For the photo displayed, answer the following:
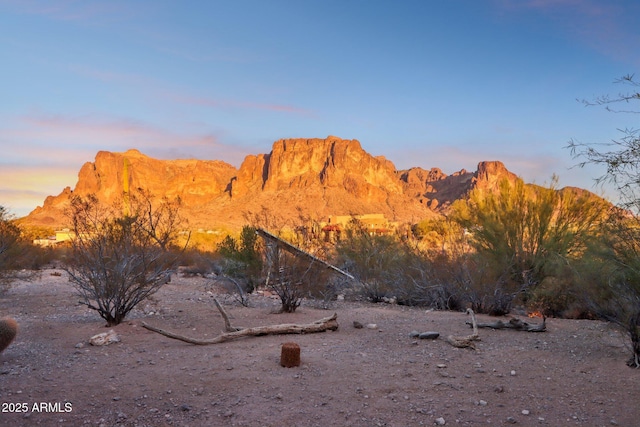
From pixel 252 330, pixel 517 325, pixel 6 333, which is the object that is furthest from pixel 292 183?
pixel 6 333

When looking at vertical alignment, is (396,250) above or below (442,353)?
above

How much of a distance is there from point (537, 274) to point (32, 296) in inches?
568

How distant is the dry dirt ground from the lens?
196 inches

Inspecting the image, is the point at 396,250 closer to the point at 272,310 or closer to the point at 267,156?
the point at 272,310

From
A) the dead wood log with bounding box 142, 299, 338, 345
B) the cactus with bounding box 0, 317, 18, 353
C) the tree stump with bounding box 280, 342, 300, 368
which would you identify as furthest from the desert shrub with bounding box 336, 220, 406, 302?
the cactus with bounding box 0, 317, 18, 353

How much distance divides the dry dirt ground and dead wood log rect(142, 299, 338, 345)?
13cm

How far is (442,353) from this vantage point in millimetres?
7465

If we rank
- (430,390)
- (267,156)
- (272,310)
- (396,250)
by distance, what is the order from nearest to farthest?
(430,390)
(272,310)
(396,250)
(267,156)

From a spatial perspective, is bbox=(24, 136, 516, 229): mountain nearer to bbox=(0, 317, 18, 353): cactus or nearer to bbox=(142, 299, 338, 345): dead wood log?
bbox=(142, 299, 338, 345): dead wood log

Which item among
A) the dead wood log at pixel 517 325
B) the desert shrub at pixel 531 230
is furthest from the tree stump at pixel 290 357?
the desert shrub at pixel 531 230

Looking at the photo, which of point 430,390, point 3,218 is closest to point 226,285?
point 3,218

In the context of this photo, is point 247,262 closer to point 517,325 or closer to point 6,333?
point 517,325

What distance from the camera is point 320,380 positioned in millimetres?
6008

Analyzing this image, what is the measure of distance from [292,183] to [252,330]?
91539 millimetres
